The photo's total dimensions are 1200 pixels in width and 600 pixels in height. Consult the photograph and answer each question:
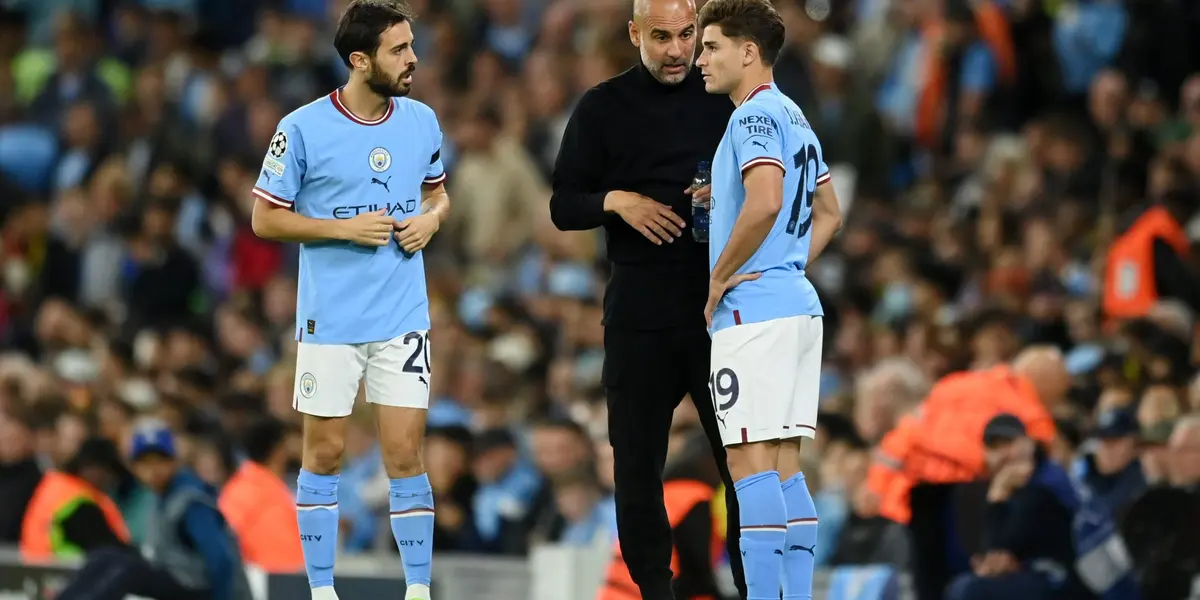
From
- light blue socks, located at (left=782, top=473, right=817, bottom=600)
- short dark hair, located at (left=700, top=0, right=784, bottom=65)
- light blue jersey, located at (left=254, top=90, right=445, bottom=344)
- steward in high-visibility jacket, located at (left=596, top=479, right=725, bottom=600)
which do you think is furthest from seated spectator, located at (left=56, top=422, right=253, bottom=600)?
short dark hair, located at (left=700, top=0, right=784, bottom=65)

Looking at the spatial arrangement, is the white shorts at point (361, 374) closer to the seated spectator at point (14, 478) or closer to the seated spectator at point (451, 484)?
the seated spectator at point (451, 484)

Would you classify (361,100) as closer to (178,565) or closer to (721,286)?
(721,286)

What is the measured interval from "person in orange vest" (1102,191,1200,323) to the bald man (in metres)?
5.84

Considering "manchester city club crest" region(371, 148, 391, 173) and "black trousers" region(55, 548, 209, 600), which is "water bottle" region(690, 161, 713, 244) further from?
"black trousers" region(55, 548, 209, 600)

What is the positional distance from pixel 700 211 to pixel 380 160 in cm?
119

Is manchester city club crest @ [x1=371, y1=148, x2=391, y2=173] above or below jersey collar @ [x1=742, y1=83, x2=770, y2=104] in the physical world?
below

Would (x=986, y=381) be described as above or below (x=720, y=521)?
above

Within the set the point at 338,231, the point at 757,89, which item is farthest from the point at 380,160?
the point at 757,89

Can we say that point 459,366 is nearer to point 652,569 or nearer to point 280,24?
point 280,24

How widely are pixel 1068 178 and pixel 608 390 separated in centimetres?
725

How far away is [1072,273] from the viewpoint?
13.3 metres

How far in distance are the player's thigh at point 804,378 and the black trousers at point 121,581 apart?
15.7 feet

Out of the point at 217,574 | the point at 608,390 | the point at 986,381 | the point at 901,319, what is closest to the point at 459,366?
the point at 901,319

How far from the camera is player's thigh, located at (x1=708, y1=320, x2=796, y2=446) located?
6637mm
